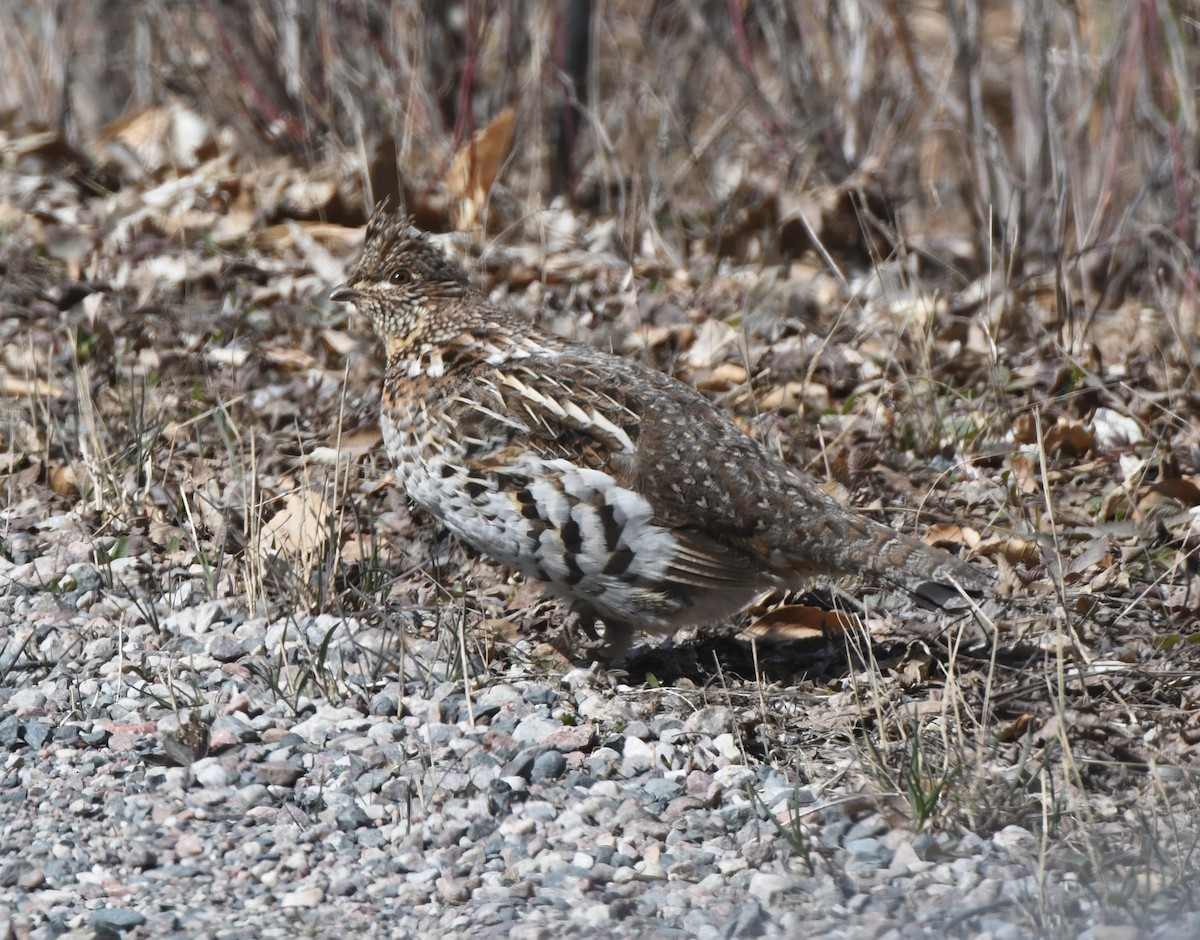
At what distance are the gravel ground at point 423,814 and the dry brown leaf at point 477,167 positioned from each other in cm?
327

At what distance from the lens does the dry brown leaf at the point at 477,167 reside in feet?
24.7

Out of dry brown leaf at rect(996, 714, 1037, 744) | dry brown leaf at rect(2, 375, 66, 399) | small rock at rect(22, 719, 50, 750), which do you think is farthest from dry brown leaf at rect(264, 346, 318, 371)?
dry brown leaf at rect(996, 714, 1037, 744)

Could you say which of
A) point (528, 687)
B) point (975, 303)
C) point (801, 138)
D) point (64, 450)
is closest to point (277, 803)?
point (528, 687)

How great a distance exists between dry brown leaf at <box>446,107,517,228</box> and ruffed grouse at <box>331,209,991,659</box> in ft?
9.42

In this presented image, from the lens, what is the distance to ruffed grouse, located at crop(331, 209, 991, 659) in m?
4.50

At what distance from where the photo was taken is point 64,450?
18.5ft

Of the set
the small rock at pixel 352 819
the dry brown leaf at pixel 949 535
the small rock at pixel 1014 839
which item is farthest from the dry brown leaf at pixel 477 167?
the small rock at pixel 1014 839

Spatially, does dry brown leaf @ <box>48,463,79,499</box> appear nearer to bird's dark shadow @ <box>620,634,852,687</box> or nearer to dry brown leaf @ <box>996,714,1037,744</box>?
bird's dark shadow @ <box>620,634,852,687</box>

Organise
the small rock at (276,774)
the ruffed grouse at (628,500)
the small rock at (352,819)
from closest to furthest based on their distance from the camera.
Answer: the small rock at (352,819)
the small rock at (276,774)
the ruffed grouse at (628,500)

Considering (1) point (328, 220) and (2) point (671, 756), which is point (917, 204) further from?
(2) point (671, 756)

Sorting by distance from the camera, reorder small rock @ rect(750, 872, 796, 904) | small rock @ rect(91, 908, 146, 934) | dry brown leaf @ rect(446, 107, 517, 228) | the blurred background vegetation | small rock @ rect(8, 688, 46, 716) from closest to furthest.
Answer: small rock @ rect(91, 908, 146, 934), small rock @ rect(750, 872, 796, 904), small rock @ rect(8, 688, 46, 716), the blurred background vegetation, dry brown leaf @ rect(446, 107, 517, 228)

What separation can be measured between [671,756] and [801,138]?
15.0 feet

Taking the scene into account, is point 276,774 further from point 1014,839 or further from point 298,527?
point 1014,839

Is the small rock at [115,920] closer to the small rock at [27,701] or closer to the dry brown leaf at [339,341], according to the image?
the small rock at [27,701]
